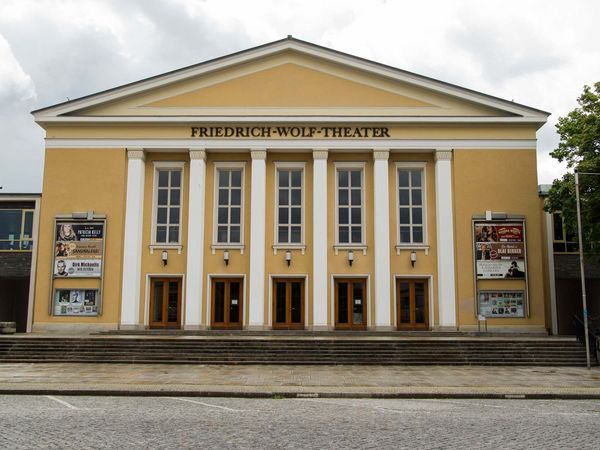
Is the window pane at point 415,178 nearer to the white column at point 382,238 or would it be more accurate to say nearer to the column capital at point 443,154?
the column capital at point 443,154

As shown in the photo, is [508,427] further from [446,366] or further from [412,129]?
[412,129]

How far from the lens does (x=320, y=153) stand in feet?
87.6

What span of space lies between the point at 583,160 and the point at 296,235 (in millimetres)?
11496

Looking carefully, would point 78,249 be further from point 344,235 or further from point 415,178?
point 415,178

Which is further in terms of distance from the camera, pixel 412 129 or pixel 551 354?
pixel 412 129

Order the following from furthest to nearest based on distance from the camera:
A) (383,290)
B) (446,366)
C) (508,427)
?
1. (383,290)
2. (446,366)
3. (508,427)

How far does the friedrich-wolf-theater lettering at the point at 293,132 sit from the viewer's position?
26.8 m

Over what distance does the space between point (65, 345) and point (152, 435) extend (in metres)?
14.4

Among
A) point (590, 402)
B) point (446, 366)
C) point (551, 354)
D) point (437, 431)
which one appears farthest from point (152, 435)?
point (551, 354)

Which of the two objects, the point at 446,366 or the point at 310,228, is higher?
the point at 310,228

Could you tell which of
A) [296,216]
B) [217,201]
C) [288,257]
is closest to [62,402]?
A: [288,257]

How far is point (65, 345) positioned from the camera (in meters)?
21.5

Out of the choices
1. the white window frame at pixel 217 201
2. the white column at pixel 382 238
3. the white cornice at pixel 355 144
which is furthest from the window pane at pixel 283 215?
the white column at pixel 382 238

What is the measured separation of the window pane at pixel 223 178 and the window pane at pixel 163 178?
2305 millimetres
